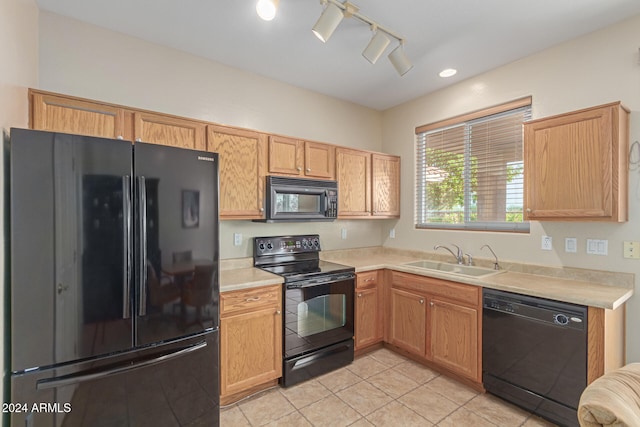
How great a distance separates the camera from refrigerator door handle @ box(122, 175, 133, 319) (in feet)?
5.28

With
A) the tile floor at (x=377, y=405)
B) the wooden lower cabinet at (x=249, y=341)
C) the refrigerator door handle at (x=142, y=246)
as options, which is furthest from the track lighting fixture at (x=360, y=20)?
the tile floor at (x=377, y=405)

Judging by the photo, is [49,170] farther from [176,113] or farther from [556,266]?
[556,266]

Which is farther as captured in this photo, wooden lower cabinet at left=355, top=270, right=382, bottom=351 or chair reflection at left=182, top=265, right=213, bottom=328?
wooden lower cabinet at left=355, top=270, right=382, bottom=351

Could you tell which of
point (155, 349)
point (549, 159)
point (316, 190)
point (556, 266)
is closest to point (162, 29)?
point (316, 190)

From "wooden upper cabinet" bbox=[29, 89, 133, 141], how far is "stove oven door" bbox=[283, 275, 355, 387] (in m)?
1.66

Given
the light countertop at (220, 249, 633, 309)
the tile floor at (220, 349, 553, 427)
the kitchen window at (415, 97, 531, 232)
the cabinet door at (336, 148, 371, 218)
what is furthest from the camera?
the cabinet door at (336, 148, 371, 218)

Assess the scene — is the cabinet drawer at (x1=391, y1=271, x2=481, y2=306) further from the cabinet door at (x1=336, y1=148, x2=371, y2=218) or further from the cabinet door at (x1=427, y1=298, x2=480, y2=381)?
the cabinet door at (x1=336, y1=148, x2=371, y2=218)

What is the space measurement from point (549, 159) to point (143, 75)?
3187 mm

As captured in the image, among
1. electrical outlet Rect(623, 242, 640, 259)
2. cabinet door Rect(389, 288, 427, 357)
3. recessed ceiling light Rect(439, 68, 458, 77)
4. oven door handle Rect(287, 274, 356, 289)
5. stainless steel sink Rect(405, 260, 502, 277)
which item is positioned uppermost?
recessed ceiling light Rect(439, 68, 458, 77)

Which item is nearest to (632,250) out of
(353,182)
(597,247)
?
(597,247)

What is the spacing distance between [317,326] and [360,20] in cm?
240

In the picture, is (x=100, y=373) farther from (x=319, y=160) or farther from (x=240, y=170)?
(x=319, y=160)

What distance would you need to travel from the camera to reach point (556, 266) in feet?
8.05

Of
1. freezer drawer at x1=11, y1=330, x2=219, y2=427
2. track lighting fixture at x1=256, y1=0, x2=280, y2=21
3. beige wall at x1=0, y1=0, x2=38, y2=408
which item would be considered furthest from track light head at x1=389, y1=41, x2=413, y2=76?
freezer drawer at x1=11, y1=330, x2=219, y2=427
